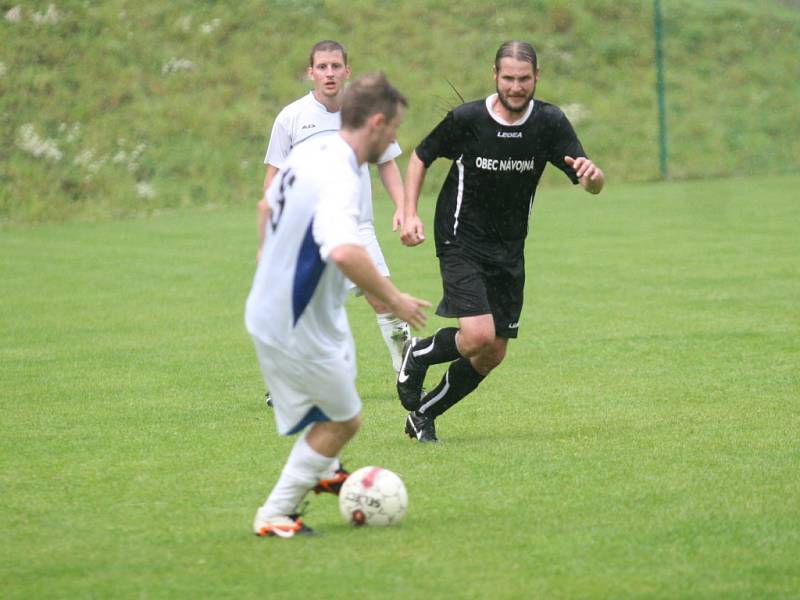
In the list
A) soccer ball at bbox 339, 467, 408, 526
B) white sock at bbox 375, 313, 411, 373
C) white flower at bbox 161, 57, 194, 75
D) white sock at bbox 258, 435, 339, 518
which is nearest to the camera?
white sock at bbox 258, 435, 339, 518

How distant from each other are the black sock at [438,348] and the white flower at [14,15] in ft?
74.1

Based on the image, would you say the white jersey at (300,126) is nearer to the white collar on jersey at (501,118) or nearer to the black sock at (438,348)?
the black sock at (438,348)

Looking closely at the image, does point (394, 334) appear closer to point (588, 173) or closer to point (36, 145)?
point (588, 173)

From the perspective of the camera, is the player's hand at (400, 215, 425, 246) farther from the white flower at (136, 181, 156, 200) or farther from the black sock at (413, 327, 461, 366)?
the white flower at (136, 181, 156, 200)

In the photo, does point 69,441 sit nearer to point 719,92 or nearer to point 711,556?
point 711,556

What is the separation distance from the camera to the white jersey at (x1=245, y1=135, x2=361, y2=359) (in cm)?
518

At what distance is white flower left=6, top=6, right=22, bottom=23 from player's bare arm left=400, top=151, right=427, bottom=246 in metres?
22.6

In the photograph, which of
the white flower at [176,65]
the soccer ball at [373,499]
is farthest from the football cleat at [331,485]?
the white flower at [176,65]

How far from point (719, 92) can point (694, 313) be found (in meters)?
18.7

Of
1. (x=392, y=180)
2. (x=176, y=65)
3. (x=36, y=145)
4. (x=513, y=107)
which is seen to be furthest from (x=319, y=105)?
(x=176, y=65)

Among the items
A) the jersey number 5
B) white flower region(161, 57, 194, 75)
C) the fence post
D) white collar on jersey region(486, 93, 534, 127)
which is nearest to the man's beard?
white collar on jersey region(486, 93, 534, 127)

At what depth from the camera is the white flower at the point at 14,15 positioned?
92.6ft

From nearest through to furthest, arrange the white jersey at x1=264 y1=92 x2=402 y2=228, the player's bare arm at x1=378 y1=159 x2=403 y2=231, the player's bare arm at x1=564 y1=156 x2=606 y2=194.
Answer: the player's bare arm at x1=564 y1=156 x2=606 y2=194
the player's bare arm at x1=378 y1=159 x2=403 y2=231
the white jersey at x1=264 y1=92 x2=402 y2=228

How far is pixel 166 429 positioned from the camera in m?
8.12
